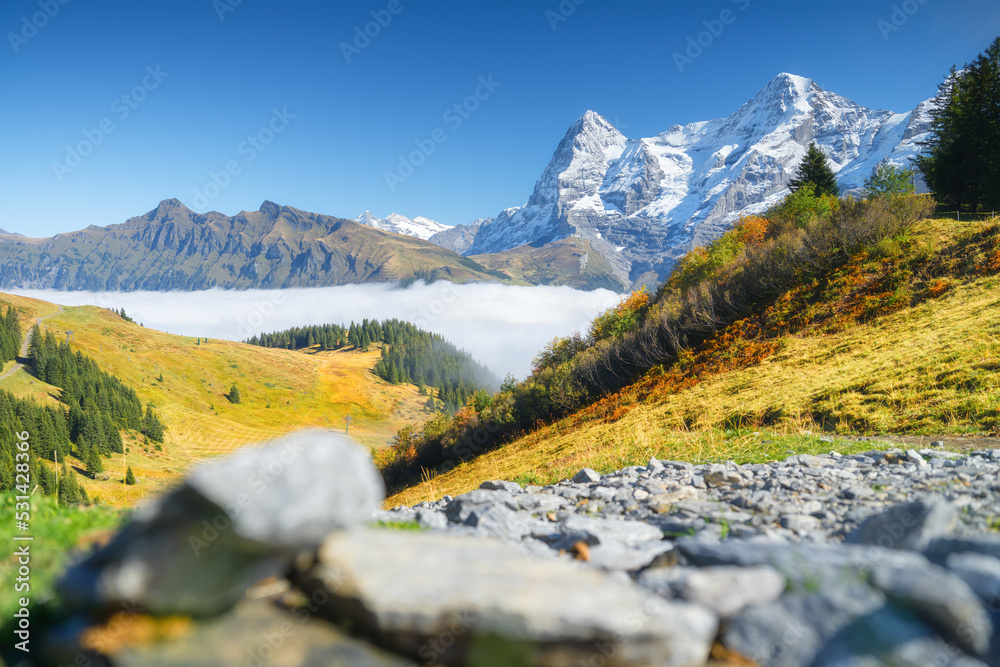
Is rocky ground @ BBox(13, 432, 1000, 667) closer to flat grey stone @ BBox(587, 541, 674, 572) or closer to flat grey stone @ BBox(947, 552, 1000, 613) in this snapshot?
flat grey stone @ BBox(947, 552, 1000, 613)

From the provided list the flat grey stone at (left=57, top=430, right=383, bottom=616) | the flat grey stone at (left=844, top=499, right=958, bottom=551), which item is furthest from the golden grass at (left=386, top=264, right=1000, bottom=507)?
the flat grey stone at (left=57, top=430, right=383, bottom=616)

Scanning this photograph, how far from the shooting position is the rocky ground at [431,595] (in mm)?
2826

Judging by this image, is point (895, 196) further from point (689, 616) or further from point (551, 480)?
point (689, 616)

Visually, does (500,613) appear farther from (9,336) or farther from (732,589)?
(9,336)

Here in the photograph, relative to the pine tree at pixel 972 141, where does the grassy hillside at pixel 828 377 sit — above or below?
below

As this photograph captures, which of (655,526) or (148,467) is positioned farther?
(148,467)

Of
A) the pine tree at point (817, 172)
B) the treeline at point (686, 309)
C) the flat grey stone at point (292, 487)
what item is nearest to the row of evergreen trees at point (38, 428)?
the treeline at point (686, 309)

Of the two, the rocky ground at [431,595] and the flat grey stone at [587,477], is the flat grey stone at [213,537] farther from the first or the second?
the flat grey stone at [587,477]

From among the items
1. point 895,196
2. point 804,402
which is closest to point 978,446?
point 804,402

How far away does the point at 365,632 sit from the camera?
3.09m

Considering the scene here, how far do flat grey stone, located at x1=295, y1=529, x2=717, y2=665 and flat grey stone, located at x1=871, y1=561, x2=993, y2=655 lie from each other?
4.32ft

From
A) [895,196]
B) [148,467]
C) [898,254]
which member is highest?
[895,196]

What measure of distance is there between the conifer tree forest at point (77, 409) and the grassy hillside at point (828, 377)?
132m

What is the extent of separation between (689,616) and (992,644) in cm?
206
